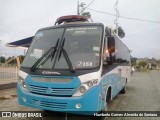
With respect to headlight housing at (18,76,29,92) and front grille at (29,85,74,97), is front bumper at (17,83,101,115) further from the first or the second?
headlight housing at (18,76,29,92)

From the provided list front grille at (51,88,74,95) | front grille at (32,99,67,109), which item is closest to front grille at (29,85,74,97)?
front grille at (51,88,74,95)

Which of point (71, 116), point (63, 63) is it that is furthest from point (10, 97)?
point (63, 63)

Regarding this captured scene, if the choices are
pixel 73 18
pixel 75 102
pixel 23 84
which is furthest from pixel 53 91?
pixel 73 18

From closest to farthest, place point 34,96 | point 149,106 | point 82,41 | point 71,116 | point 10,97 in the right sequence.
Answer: point 34,96 → point 82,41 → point 71,116 → point 149,106 → point 10,97

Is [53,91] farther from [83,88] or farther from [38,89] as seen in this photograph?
[83,88]

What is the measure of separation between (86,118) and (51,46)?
2488 millimetres

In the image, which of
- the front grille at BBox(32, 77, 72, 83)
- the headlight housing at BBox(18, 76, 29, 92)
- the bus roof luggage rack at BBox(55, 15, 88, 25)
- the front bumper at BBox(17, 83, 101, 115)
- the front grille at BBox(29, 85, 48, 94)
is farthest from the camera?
the bus roof luggage rack at BBox(55, 15, 88, 25)

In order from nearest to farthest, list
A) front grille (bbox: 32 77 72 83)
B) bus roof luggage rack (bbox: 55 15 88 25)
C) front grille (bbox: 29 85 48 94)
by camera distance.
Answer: front grille (bbox: 32 77 72 83) < front grille (bbox: 29 85 48 94) < bus roof luggage rack (bbox: 55 15 88 25)

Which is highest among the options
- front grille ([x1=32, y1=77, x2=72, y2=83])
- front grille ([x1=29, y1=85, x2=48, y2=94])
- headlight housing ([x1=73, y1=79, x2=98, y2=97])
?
front grille ([x1=32, y1=77, x2=72, y2=83])

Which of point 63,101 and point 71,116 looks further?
point 71,116

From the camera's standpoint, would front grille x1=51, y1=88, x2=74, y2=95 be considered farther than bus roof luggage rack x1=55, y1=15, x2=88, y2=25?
No

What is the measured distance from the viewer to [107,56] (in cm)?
687

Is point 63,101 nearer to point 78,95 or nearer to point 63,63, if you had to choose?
point 78,95

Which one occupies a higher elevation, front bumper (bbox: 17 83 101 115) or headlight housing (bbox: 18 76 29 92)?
headlight housing (bbox: 18 76 29 92)
